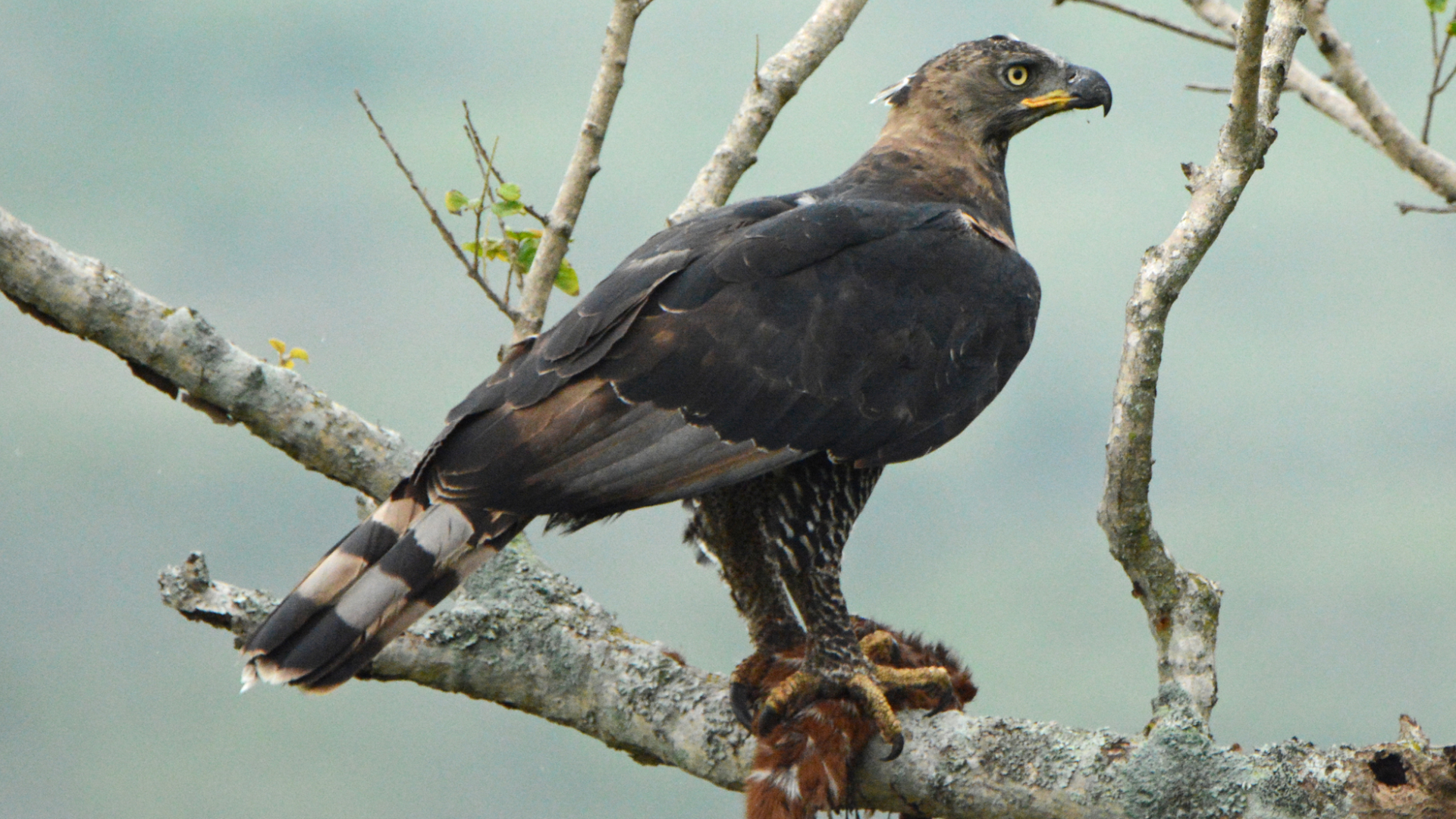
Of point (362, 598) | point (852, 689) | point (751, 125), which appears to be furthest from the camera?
A: point (751, 125)

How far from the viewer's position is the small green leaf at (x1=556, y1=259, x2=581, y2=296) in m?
4.70

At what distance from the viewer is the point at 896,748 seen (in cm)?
323

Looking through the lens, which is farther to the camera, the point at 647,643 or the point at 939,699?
the point at 647,643

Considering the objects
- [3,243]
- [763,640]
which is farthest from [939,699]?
[3,243]

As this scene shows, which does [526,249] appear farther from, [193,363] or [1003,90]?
[1003,90]

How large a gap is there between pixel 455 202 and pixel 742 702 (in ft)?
6.69

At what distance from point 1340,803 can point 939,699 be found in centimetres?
99

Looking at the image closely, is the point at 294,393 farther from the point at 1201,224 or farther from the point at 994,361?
the point at 1201,224

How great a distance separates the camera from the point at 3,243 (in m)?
3.77

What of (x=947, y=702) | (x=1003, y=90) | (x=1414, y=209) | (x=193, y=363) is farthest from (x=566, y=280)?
(x=1414, y=209)

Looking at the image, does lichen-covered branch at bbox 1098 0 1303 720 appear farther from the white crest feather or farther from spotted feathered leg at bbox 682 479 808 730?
the white crest feather

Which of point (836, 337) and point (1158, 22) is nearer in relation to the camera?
point (836, 337)

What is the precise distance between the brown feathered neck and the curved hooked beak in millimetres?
203

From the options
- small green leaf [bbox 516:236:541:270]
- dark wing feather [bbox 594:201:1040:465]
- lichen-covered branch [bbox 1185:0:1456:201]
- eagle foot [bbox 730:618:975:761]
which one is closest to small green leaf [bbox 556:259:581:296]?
small green leaf [bbox 516:236:541:270]
